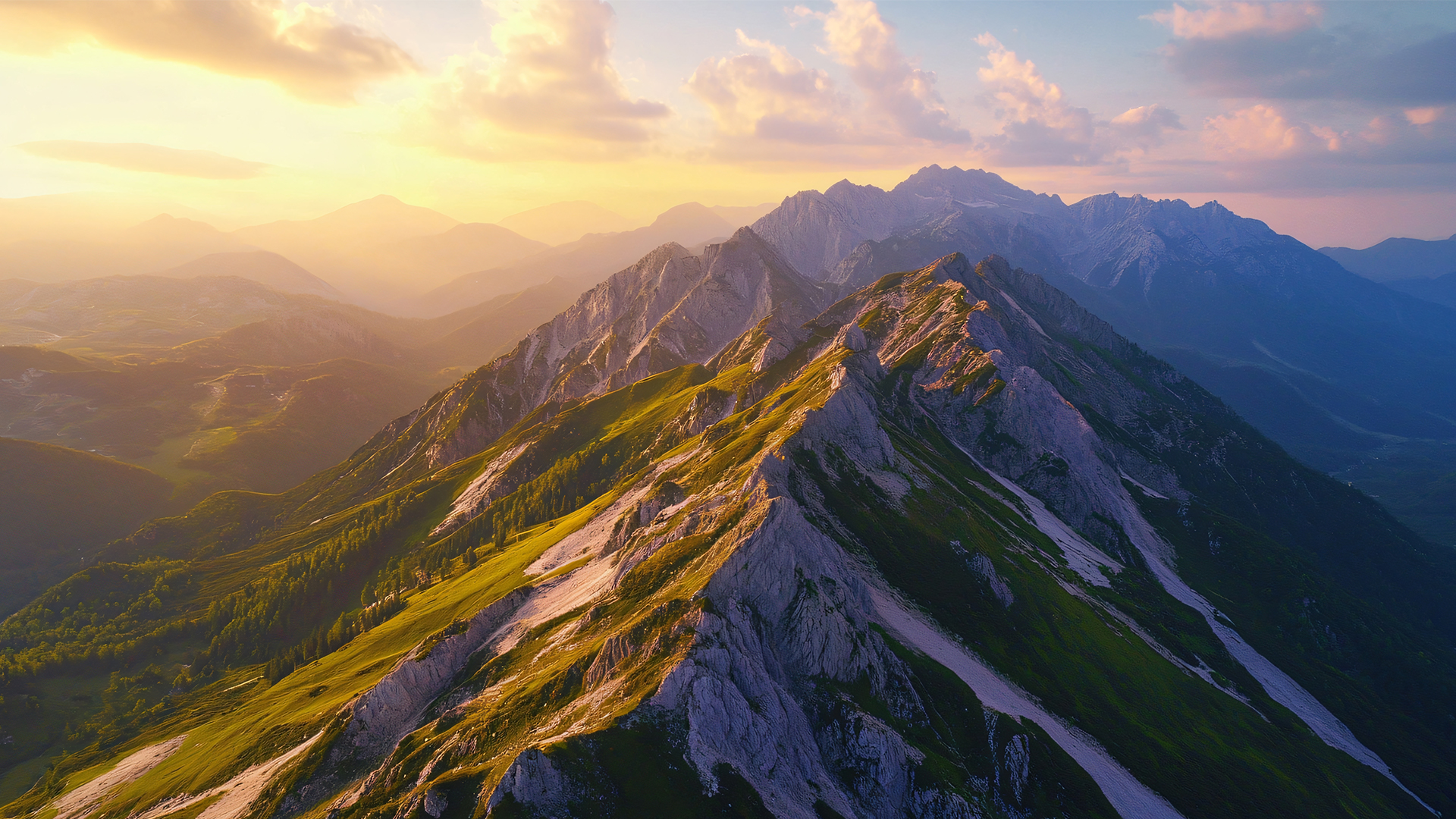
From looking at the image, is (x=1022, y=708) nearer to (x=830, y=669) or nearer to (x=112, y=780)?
(x=830, y=669)

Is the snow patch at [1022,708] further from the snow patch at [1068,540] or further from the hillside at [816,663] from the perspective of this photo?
the snow patch at [1068,540]

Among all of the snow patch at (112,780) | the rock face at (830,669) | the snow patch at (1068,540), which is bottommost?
the snow patch at (112,780)

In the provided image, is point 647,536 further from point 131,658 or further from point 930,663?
point 131,658

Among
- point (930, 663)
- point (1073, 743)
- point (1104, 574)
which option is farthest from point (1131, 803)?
point (1104, 574)

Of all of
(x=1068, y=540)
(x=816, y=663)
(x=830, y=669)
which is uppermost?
(x=816, y=663)

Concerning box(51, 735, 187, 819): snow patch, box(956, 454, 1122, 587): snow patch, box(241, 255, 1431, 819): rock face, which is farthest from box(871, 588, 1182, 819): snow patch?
box(51, 735, 187, 819): snow patch

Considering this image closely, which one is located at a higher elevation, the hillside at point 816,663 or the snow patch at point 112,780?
the hillside at point 816,663

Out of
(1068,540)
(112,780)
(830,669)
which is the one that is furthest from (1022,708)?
(112,780)

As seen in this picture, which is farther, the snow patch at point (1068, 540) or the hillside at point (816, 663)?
the snow patch at point (1068, 540)

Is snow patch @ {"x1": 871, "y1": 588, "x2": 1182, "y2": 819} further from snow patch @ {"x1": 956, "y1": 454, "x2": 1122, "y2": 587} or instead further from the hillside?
snow patch @ {"x1": 956, "y1": 454, "x2": 1122, "y2": 587}

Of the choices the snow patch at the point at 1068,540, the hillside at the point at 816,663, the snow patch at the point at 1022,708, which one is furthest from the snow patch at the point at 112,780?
the snow patch at the point at 1068,540
